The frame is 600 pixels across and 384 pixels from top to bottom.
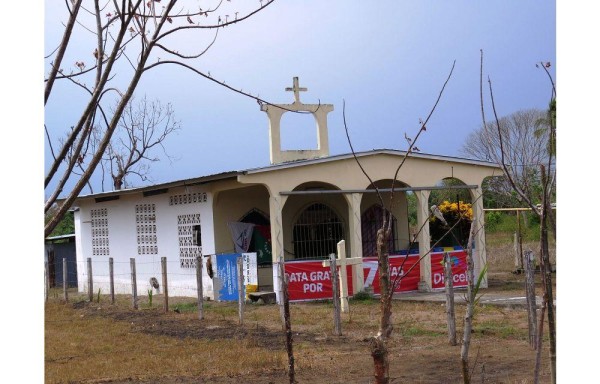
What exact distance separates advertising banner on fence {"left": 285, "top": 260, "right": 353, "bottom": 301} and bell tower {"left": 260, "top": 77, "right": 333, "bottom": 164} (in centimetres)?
289

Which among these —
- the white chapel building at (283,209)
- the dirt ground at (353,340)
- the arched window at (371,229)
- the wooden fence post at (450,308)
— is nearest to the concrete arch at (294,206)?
the white chapel building at (283,209)

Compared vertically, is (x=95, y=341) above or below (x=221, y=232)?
below

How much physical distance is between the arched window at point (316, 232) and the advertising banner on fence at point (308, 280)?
2.78m

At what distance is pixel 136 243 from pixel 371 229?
581cm

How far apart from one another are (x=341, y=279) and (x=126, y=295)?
8937 mm

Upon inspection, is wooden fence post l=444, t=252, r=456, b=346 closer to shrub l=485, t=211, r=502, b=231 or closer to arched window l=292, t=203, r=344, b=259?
arched window l=292, t=203, r=344, b=259

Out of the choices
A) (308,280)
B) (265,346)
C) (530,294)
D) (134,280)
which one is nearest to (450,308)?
(530,294)

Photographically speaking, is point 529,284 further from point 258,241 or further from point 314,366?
point 258,241

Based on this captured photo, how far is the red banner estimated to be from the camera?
704 inches
